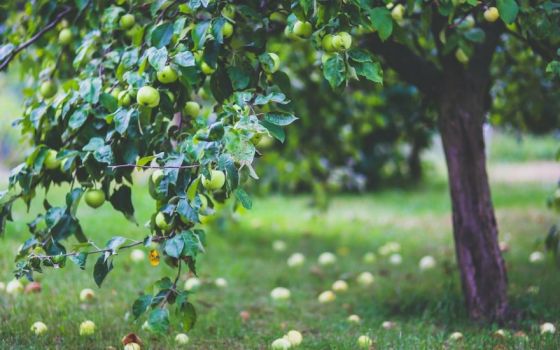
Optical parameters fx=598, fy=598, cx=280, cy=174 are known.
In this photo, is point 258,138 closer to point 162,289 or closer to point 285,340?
point 162,289

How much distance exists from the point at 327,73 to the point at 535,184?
767cm

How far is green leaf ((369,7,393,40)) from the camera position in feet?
5.66

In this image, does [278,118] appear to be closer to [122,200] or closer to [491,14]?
[122,200]

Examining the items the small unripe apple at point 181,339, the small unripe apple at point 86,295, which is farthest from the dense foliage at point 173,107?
the small unripe apple at point 86,295

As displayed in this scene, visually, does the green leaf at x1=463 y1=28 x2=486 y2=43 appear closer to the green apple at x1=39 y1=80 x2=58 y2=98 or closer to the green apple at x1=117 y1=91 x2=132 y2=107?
the green apple at x1=117 y1=91 x2=132 y2=107

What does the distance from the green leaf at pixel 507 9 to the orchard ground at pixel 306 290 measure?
1.19 meters

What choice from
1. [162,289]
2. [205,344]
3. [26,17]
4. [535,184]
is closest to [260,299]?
[205,344]

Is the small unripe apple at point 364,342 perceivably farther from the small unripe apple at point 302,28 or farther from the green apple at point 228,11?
the green apple at point 228,11

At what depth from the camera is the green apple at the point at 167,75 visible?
1713 millimetres

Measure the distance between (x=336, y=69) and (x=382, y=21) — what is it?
21 centimetres

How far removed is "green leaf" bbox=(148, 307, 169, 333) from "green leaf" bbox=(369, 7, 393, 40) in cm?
100

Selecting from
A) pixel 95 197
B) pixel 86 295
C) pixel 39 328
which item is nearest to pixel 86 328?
pixel 39 328

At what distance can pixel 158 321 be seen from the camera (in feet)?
5.37

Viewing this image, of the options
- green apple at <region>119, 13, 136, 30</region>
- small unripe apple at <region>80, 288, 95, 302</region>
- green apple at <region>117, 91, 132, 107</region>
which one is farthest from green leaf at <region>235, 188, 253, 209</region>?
small unripe apple at <region>80, 288, 95, 302</region>
